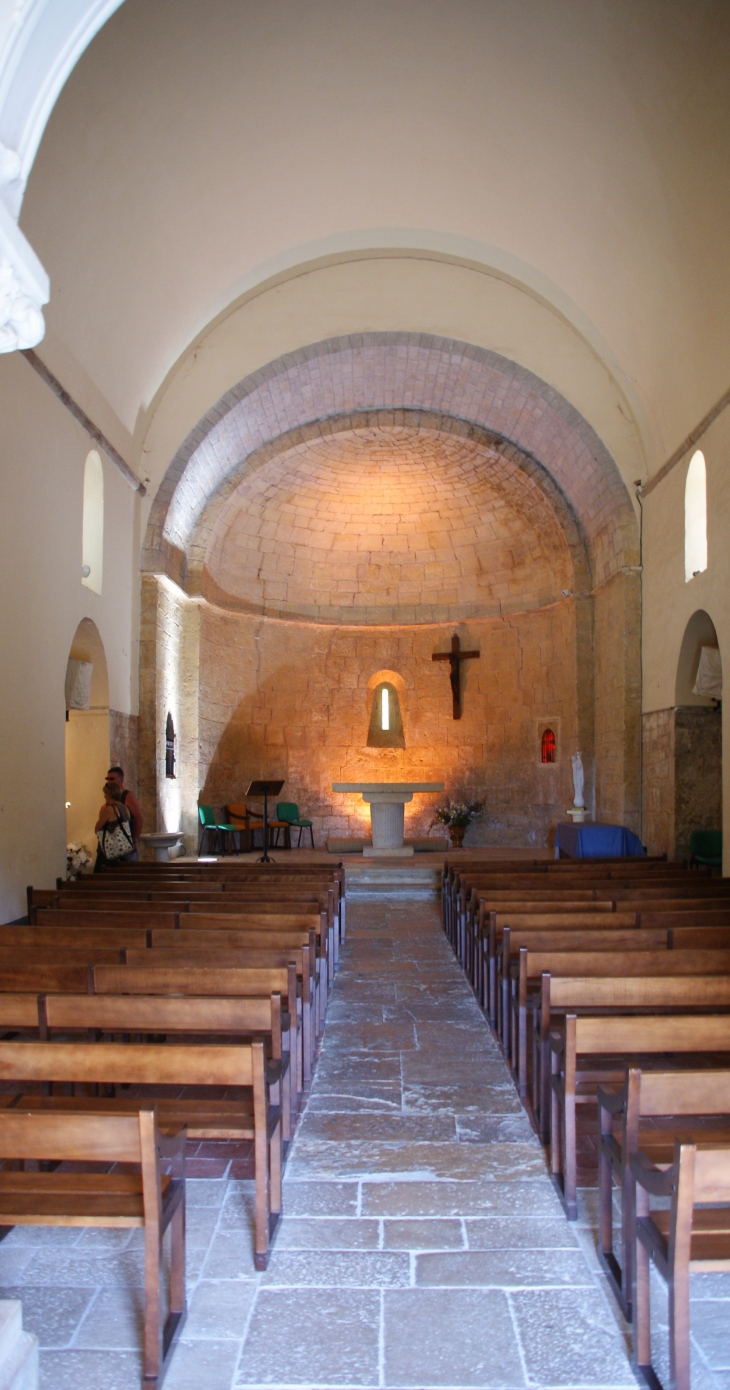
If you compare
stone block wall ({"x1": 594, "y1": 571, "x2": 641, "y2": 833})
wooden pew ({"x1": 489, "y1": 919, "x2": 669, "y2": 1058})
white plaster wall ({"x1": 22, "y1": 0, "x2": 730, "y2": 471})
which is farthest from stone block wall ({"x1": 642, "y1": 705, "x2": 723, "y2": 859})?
wooden pew ({"x1": 489, "y1": 919, "x2": 669, "y2": 1058})

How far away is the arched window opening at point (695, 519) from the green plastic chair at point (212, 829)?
783 cm

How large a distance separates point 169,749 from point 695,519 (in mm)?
7728

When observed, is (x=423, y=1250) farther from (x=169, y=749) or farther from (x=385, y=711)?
(x=385, y=711)

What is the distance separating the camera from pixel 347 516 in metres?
17.0

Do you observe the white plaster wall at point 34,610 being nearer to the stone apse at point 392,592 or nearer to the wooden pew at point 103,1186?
the stone apse at point 392,592

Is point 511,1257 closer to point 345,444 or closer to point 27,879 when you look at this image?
point 27,879

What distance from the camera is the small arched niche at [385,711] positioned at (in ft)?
55.8

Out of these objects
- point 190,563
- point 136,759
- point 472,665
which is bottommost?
point 136,759

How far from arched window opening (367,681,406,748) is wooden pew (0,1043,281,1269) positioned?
44.8 feet

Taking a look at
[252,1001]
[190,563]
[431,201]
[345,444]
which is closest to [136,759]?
[190,563]

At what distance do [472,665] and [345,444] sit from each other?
4.64 metres

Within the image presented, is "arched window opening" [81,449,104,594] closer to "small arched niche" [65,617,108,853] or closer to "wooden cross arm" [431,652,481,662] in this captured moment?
"small arched niche" [65,617,108,853]

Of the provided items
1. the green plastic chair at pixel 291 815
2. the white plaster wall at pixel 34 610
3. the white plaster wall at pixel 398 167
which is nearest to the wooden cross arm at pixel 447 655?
the green plastic chair at pixel 291 815

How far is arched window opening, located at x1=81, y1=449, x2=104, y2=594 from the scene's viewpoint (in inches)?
420
